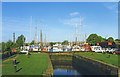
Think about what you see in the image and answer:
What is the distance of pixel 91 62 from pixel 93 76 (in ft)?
24.4

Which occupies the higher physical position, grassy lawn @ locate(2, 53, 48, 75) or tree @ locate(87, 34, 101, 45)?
tree @ locate(87, 34, 101, 45)

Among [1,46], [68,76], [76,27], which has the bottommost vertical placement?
[68,76]

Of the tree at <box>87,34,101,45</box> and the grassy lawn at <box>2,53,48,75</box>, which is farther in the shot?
the tree at <box>87,34,101,45</box>

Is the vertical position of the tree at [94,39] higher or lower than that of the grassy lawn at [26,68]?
higher

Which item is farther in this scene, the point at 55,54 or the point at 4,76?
the point at 55,54

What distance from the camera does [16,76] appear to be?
41.0 feet

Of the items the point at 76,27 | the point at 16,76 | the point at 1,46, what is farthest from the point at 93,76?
the point at 76,27

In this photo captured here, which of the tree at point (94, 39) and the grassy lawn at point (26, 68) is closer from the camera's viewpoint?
the grassy lawn at point (26, 68)

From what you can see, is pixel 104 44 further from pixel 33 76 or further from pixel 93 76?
pixel 33 76

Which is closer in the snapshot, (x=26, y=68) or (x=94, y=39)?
(x=26, y=68)

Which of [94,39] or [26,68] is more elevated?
[94,39]

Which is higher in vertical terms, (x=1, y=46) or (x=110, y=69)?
(x=1, y=46)

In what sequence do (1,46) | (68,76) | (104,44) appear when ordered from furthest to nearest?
(104,44)
(1,46)
(68,76)

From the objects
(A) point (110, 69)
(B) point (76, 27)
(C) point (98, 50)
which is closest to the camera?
(A) point (110, 69)
